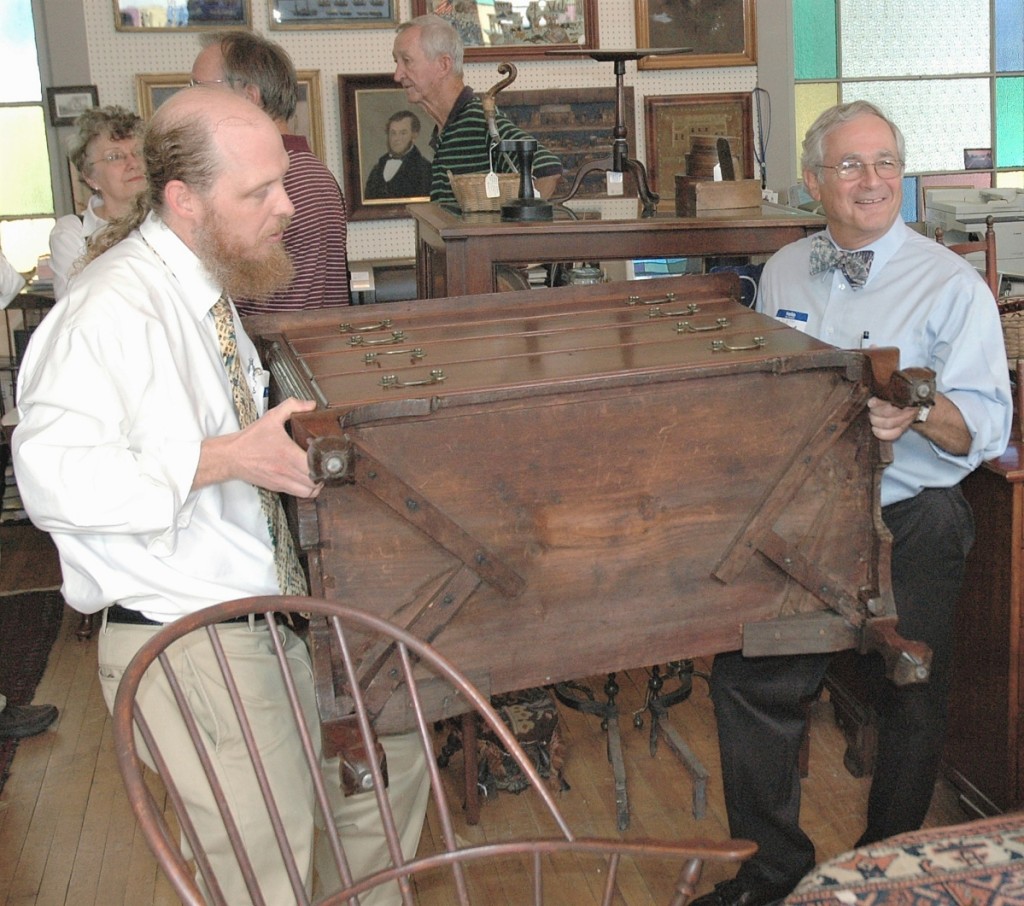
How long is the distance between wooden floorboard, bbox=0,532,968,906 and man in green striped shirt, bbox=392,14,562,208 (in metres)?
1.87

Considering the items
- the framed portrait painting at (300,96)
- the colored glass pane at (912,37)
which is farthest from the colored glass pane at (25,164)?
the colored glass pane at (912,37)

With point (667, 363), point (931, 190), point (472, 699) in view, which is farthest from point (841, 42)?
point (472, 699)

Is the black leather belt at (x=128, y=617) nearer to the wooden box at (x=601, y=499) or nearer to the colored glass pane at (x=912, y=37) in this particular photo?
the wooden box at (x=601, y=499)

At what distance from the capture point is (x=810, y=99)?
724 cm

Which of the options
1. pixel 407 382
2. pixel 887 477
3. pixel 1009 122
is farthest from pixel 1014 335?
pixel 1009 122

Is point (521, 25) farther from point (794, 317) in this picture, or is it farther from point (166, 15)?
point (794, 317)

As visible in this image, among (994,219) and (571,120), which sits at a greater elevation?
(571,120)

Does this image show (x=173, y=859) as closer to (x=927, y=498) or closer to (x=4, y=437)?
(x=927, y=498)

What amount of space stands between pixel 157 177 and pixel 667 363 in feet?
3.09

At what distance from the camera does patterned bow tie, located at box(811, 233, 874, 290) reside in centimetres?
280

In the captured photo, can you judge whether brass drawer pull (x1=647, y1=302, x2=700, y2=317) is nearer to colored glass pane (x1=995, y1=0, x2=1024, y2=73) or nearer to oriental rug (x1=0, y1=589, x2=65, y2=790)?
oriental rug (x1=0, y1=589, x2=65, y2=790)

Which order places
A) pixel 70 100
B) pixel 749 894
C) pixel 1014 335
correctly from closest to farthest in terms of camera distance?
pixel 749 894, pixel 1014 335, pixel 70 100

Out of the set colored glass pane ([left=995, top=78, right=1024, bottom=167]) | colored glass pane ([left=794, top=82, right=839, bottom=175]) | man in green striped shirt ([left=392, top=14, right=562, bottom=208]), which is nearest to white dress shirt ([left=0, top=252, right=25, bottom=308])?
man in green striped shirt ([left=392, top=14, right=562, bottom=208])

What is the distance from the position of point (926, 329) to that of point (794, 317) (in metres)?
0.33
